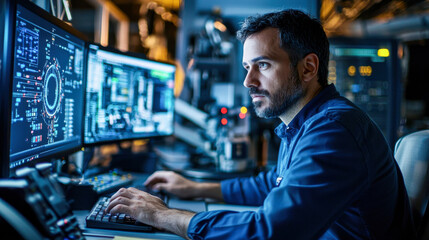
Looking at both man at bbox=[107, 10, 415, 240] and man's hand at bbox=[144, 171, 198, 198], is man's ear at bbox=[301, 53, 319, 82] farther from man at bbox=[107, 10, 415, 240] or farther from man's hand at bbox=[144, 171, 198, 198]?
man's hand at bbox=[144, 171, 198, 198]

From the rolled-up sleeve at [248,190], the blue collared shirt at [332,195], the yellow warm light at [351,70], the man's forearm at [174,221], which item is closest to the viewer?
the blue collared shirt at [332,195]

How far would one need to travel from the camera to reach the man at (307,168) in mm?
673

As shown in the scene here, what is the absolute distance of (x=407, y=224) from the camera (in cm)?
85

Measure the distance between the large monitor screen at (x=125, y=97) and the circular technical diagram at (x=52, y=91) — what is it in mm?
197

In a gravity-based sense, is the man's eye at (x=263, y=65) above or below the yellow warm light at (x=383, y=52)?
below

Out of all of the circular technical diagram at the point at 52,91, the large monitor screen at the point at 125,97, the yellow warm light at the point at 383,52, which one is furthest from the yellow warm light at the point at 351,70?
the circular technical diagram at the point at 52,91

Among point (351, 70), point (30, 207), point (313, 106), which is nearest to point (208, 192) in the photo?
point (313, 106)

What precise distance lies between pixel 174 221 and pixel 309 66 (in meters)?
0.59

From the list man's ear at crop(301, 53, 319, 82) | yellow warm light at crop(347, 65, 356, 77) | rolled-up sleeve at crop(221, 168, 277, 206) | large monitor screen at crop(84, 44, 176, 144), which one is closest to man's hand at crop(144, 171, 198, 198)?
rolled-up sleeve at crop(221, 168, 277, 206)

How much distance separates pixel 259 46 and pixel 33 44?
1.97ft

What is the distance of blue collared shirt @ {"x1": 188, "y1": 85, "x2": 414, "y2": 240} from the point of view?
66cm

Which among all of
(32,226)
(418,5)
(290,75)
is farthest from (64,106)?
(418,5)

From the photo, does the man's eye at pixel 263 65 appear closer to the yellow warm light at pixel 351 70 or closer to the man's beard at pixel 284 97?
the man's beard at pixel 284 97

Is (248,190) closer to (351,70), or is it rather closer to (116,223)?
(116,223)
